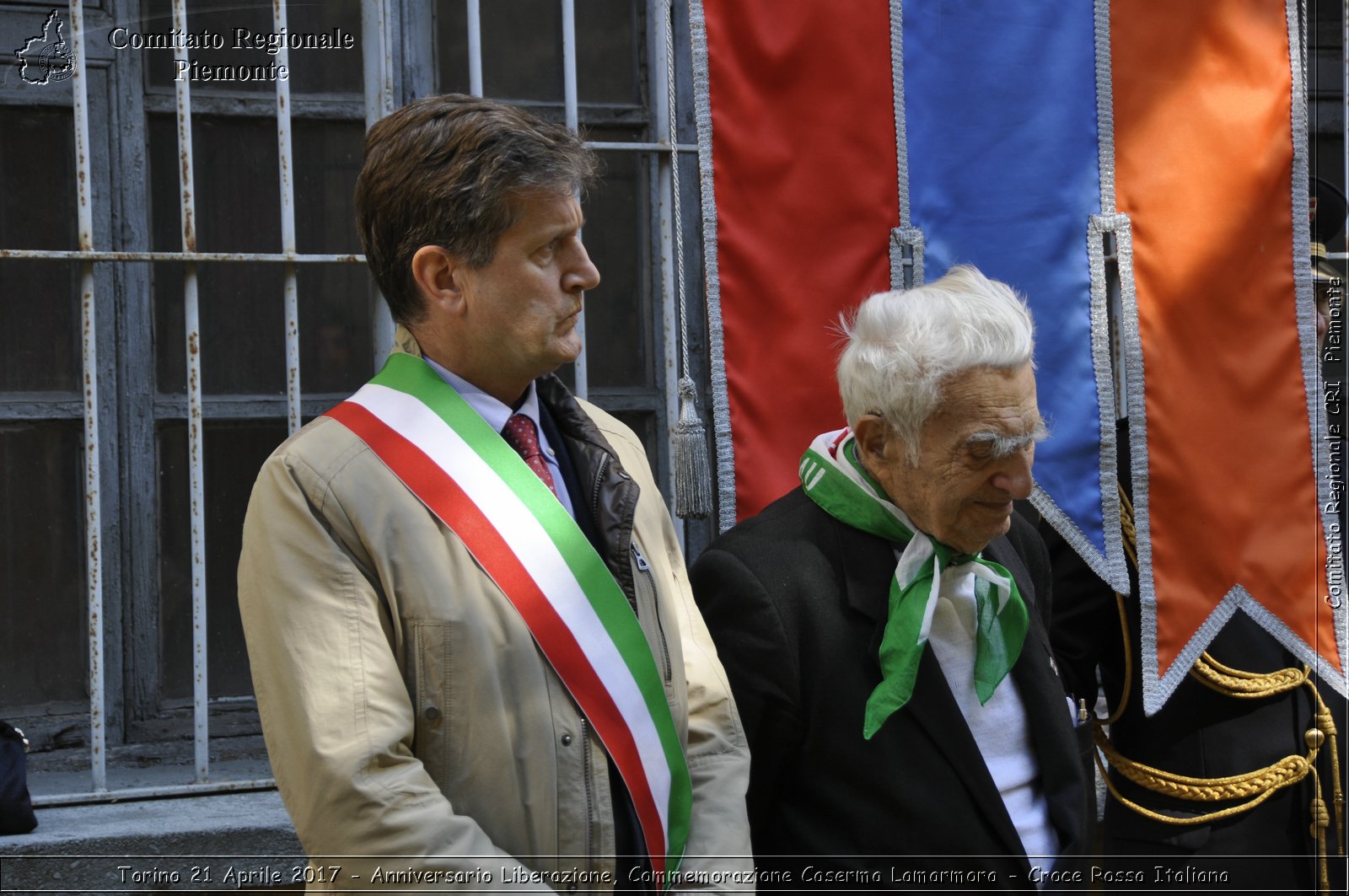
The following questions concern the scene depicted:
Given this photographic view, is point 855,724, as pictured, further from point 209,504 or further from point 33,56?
point 33,56

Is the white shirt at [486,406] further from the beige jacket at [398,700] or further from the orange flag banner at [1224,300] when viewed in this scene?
the orange flag banner at [1224,300]

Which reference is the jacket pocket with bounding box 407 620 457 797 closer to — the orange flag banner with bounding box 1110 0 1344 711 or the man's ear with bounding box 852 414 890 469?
the man's ear with bounding box 852 414 890 469

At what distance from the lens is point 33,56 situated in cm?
286

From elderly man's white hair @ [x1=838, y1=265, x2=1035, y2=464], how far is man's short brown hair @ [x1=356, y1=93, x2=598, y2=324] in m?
0.53

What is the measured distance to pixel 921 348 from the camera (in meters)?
1.89

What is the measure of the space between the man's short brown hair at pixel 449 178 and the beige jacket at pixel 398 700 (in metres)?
0.26

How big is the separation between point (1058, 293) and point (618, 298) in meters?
1.16

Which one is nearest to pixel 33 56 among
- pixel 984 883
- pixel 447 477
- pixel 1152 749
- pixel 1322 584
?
pixel 447 477

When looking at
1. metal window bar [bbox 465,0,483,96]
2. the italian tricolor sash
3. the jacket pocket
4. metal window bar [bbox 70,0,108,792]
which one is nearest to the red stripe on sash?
the italian tricolor sash

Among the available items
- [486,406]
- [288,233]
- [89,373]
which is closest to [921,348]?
[486,406]

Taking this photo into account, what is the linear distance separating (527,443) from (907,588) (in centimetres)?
60

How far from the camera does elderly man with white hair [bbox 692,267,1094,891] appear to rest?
1829 millimetres

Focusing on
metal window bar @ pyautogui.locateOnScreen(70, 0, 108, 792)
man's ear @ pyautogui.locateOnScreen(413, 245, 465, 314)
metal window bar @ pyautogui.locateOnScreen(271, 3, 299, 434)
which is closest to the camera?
man's ear @ pyautogui.locateOnScreen(413, 245, 465, 314)

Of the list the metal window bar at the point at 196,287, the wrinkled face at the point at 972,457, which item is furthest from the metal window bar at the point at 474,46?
the wrinkled face at the point at 972,457
